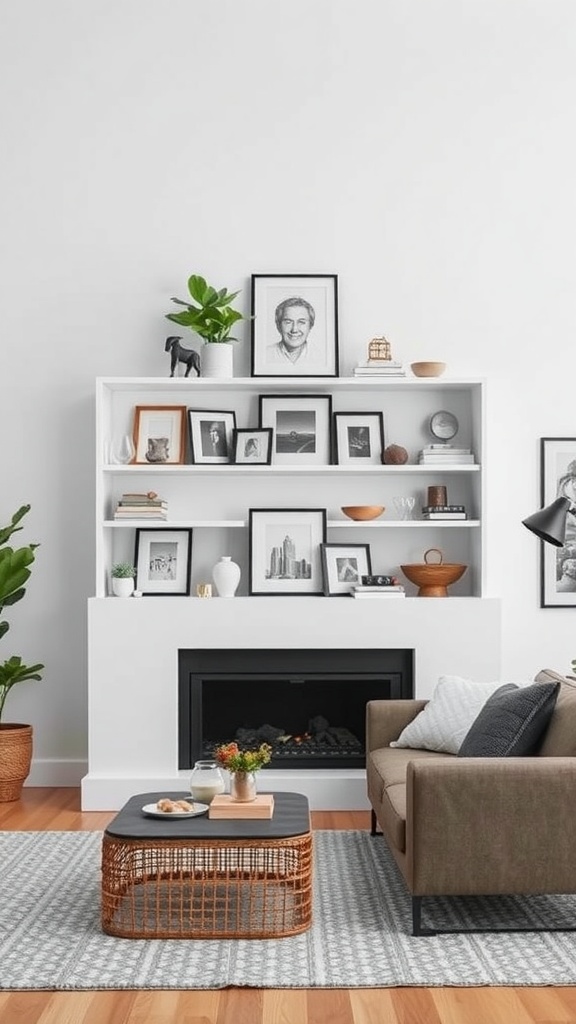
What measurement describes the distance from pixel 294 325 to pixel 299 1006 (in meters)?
3.76

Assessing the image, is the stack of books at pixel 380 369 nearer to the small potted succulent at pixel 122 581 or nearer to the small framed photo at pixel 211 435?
the small framed photo at pixel 211 435

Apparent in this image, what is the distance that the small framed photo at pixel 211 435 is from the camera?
620cm

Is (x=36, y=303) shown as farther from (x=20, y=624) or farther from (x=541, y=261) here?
(x=541, y=261)

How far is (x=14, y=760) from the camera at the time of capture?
19.5 ft

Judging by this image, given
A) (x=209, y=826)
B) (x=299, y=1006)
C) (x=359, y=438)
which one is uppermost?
(x=359, y=438)

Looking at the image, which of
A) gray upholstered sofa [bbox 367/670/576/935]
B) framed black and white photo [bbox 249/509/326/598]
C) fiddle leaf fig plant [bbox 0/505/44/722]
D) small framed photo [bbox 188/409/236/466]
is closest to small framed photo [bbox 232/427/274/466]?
small framed photo [bbox 188/409/236/466]

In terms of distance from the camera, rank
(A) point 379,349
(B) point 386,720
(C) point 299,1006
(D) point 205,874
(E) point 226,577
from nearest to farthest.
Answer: (C) point 299,1006 → (D) point 205,874 → (B) point 386,720 → (E) point 226,577 → (A) point 379,349

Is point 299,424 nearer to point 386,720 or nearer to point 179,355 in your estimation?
point 179,355

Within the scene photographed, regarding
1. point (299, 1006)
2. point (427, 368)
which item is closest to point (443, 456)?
point (427, 368)

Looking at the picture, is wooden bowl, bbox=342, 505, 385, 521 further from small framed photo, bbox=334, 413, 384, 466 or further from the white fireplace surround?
the white fireplace surround

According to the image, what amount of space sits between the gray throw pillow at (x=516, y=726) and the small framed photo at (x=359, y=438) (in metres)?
2.11

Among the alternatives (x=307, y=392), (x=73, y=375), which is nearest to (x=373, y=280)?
(x=307, y=392)

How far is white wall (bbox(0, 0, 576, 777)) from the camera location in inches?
249

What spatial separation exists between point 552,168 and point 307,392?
173cm
